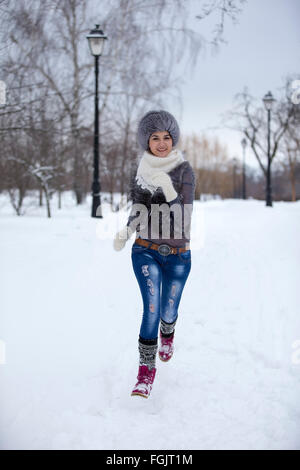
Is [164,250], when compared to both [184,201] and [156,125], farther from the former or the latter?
[156,125]

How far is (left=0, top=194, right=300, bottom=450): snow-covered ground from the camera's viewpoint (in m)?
2.32

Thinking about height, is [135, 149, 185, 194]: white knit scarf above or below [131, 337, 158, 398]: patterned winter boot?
above

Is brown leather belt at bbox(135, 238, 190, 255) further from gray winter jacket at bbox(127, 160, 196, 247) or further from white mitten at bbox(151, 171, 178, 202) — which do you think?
white mitten at bbox(151, 171, 178, 202)

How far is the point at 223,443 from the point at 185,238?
1.26 meters

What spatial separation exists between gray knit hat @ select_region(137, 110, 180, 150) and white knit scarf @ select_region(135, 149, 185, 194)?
0.16 m

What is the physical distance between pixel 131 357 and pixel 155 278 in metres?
0.98

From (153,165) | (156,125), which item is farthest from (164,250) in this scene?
(156,125)

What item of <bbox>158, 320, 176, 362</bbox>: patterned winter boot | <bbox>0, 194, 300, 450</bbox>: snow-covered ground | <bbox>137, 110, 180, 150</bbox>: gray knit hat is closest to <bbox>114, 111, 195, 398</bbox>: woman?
<bbox>137, 110, 180, 150</bbox>: gray knit hat

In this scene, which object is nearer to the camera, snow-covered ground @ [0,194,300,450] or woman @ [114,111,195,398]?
snow-covered ground @ [0,194,300,450]

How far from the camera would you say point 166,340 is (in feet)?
9.84

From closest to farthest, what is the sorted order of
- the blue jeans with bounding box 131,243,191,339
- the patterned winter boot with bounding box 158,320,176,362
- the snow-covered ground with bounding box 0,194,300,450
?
the snow-covered ground with bounding box 0,194,300,450 → the blue jeans with bounding box 131,243,191,339 → the patterned winter boot with bounding box 158,320,176,362

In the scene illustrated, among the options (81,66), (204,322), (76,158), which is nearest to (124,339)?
(204,322)

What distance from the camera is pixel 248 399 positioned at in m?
2.69

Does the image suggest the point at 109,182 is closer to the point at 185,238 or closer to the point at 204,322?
the point at 204,322
